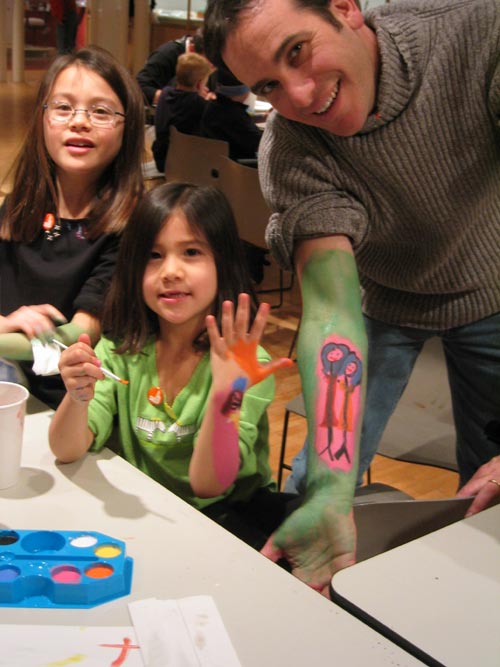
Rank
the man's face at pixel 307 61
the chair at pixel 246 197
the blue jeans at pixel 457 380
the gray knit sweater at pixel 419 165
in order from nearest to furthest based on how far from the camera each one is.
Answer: the man's face at pixel 307 61
the gray knit sweater at pixel 419 165
the blue jeans at pixel 457 380
the chair at pixel 246 197

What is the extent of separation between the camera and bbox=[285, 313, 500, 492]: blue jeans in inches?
65.4

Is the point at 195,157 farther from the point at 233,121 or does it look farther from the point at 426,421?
the point at 426,421

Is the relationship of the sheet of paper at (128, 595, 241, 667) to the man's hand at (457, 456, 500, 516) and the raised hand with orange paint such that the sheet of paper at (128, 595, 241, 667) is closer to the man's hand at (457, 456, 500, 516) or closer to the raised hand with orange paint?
the raised hand with orange paint

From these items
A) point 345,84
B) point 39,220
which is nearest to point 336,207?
point 345,84

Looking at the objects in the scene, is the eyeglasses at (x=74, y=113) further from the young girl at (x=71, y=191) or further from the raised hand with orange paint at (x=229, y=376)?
the raised hand with orange paint at (x=229, y=376)

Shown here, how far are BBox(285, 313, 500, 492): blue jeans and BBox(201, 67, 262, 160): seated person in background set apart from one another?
8.61 ft

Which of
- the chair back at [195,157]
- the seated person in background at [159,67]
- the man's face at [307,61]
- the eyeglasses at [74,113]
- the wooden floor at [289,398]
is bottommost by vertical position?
the wooden floor at [289,398]

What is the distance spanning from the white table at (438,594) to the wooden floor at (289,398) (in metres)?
0.97

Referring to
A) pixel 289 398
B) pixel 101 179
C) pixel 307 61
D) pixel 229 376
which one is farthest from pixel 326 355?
pixel 289 398

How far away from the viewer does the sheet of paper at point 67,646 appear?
807mm

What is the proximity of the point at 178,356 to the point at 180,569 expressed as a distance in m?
0.57

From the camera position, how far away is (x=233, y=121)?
415 centimetres

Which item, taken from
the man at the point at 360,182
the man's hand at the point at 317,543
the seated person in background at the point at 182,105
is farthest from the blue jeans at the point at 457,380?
the seated person in background at the point at 182,105

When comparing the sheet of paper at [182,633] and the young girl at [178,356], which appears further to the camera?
the young girl at [178,356]
